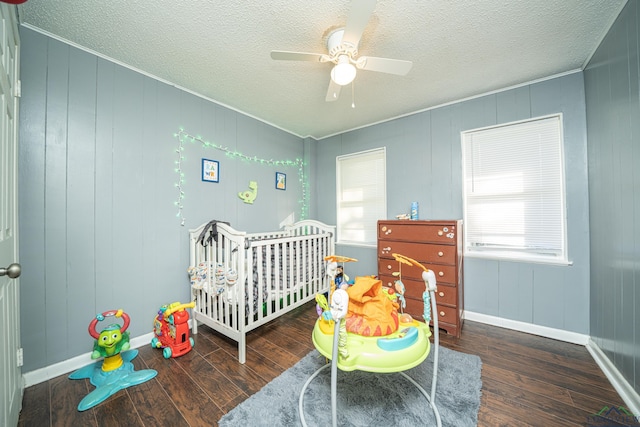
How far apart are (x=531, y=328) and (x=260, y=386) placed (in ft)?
8.43

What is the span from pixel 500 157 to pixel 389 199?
1.25 m

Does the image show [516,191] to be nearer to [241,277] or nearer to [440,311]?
[440,311]

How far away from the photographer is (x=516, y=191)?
7.71 ft

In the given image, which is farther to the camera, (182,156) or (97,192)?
(182,156)

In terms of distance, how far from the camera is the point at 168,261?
7.24 ft

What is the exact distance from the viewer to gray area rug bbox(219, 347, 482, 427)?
4.25 ft

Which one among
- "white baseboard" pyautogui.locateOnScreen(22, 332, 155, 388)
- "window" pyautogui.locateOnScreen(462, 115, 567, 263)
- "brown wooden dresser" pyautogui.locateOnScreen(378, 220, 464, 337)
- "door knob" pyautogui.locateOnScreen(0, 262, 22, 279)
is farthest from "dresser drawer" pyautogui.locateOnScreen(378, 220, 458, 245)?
"white baseboard" pyautogui.locateOnScreen(22, 332, 155, 388)

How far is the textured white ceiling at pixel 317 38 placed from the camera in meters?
A: 1.44

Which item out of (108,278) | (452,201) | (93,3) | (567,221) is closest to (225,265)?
(108,278)

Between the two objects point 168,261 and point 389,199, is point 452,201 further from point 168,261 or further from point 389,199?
point 168,261

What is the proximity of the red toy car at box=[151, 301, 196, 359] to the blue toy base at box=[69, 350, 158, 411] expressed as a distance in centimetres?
21

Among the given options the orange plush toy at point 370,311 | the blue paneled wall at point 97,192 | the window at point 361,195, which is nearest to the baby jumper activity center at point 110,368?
the blue paneled wall at point 97,192

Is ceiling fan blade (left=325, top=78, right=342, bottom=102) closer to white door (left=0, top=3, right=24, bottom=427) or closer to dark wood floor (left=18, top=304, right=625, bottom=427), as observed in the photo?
white door (left=0, top=3, right=24, bottom=427)

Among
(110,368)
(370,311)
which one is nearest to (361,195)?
(370,311)
